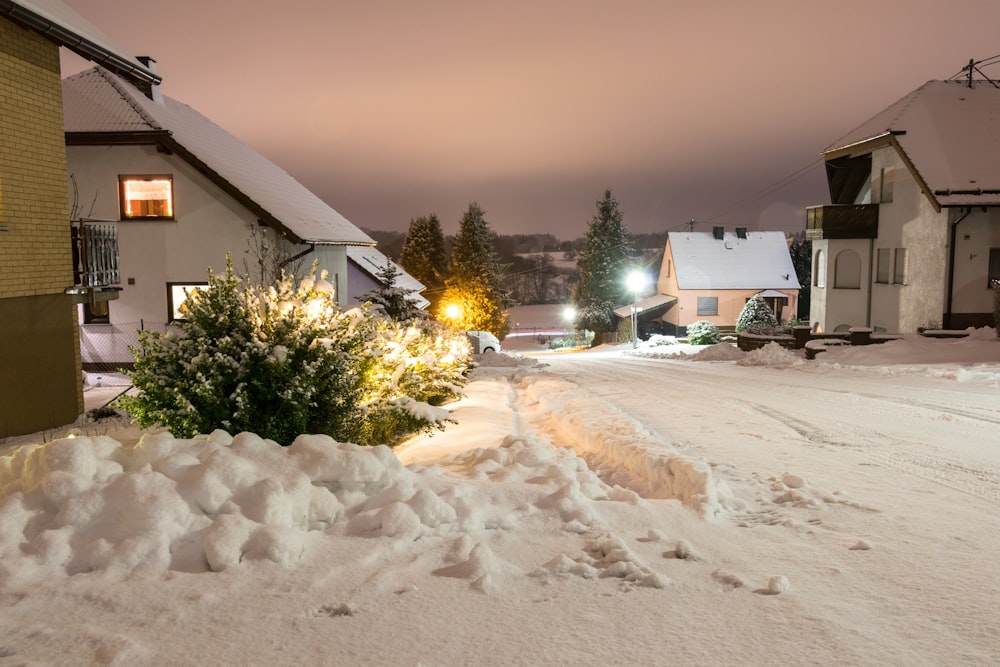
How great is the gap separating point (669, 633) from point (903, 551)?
232 centimetres

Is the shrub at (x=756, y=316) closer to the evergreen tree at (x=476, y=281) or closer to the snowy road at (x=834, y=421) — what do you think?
the evergreen tree at (x=476, y=281)

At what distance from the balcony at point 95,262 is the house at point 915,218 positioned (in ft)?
78.3

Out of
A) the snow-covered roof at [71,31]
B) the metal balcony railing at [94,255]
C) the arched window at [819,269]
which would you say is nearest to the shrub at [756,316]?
the arched window at [819,269]

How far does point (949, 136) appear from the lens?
84.7 feet

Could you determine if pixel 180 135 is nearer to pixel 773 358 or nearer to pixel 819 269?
pixel 773 358

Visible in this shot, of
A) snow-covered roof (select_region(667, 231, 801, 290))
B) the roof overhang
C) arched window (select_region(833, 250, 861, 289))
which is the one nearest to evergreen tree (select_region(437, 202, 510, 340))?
the roof overhang

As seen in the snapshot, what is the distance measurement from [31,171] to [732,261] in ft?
162

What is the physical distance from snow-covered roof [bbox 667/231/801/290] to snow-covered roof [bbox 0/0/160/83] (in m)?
44.0

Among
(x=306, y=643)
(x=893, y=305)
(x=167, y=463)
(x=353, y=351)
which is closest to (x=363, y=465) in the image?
(x=167, y=463)

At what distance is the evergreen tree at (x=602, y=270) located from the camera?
55.8m

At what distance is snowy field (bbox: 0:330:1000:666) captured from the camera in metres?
3.82

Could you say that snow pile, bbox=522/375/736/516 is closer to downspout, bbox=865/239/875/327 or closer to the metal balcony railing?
the metal balcony railing

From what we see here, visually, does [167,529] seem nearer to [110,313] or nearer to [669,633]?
[669,633]

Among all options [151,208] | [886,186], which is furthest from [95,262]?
[886,186]
